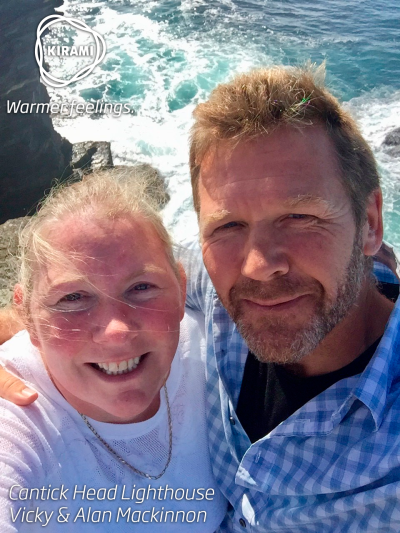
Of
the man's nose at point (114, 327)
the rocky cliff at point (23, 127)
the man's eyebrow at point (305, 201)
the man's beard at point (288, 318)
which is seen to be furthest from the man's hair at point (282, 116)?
the rocky cliff at point (23, 127)

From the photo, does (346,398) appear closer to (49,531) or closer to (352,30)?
(49,531)

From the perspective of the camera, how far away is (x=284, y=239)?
191 cm

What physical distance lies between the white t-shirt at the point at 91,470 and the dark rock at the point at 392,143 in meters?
9.49

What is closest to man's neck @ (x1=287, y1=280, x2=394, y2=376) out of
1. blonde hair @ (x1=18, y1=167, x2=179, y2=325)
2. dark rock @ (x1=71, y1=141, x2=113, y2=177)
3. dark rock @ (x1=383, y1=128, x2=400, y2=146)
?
blonde hair @ (x1=18, y1=167, x2=179, y2=325)

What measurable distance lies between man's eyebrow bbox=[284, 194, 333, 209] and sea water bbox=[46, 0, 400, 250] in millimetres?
6465

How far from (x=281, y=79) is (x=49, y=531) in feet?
6.98

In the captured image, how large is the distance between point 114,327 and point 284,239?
0.79 metres

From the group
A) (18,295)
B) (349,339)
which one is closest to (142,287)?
(18,295)

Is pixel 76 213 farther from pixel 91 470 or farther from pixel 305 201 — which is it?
pixel 91 470

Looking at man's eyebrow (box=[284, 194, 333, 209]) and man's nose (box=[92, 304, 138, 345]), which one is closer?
man's nose (box=[92, 304, 138, 345])

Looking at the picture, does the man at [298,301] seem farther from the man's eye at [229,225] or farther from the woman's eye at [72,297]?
the woman's eye at [72,297]

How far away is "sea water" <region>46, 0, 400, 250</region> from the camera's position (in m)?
10.8

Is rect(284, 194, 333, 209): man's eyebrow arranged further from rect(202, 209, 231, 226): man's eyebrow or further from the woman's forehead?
the woman's forehead

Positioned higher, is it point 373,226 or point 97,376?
point 373,226
